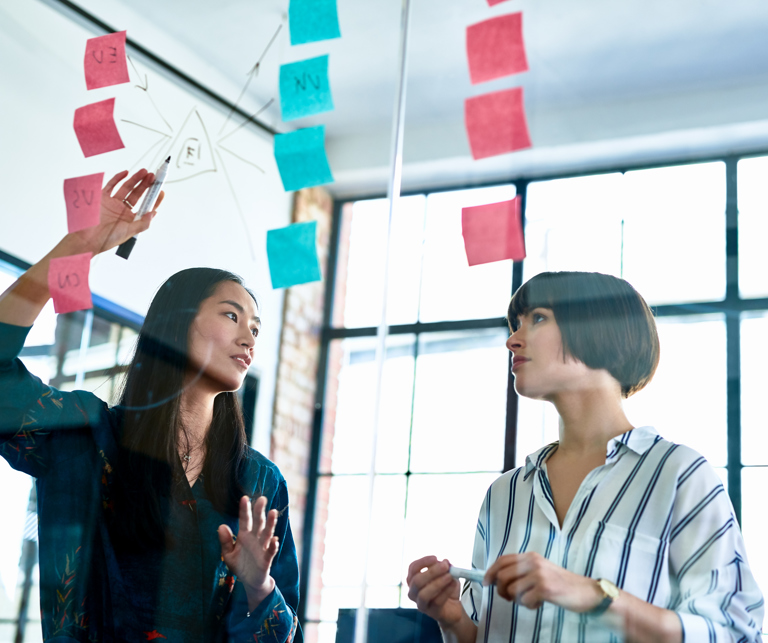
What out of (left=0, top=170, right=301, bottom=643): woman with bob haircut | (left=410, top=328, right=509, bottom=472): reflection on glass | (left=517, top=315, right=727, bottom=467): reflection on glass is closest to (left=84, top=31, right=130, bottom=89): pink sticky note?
(left=0, top=170, right=301, bottom=643): woman with bob haircut

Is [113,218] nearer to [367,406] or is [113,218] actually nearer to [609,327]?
[367,406]

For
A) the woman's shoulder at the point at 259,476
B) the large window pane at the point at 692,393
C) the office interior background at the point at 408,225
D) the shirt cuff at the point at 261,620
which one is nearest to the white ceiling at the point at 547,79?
the office interior background at the point at 408,225

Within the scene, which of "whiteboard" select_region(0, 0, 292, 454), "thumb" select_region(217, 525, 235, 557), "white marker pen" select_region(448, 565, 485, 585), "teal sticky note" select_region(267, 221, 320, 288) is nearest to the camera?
"white marker pen" select_region(448, 565, 485, 585)

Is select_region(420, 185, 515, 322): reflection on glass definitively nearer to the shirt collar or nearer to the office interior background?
the office interior background

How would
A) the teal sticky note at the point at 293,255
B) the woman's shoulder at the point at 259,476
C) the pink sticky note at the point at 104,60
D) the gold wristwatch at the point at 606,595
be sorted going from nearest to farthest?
the gold wristwatch at the point at 606,595, the woman's shoulder at the point at 259,476, the teal sticky note at the point at 293,255, the pink sticky note at the point at 104,60

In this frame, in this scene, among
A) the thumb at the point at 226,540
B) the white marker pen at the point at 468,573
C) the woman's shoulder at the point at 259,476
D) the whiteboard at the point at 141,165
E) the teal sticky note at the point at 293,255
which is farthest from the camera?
the whiteboard at the point at 141,165

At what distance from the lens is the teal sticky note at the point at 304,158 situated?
115 centimetres

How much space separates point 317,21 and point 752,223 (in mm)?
722

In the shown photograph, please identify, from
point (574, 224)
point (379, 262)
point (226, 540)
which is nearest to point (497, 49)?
point (574, 224)

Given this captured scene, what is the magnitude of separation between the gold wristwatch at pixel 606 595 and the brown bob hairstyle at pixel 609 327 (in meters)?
0.22

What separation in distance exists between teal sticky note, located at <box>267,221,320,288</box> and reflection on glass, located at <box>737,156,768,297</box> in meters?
0.56

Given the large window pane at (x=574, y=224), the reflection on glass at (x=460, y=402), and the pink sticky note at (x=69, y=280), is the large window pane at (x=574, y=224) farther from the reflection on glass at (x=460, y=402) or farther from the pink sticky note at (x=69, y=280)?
the pink sticky note at (x=69, y=280)

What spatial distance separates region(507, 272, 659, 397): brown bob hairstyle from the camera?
0.84 metres

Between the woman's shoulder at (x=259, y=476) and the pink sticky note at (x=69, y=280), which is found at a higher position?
the pink sticky note at (x=69, y=280)
